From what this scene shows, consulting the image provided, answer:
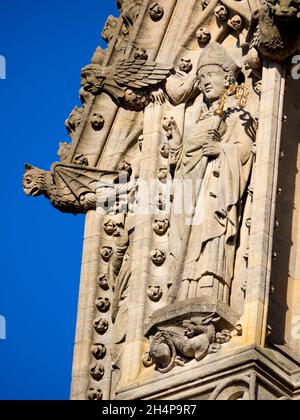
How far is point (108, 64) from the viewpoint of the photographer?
3059cm

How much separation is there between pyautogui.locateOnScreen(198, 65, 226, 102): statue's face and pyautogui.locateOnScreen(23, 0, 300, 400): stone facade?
1 cm

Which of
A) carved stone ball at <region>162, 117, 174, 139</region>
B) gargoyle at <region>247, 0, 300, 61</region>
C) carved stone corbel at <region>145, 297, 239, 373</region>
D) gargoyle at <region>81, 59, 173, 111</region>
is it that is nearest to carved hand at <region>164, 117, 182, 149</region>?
carved stone ball at <region>162, 117, 174, 139</region>

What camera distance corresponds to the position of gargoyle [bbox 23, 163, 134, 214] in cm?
3020

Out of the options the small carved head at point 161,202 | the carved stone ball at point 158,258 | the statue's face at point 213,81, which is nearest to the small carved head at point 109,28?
the statue's face at point 213,81

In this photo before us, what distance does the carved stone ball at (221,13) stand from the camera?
29.8 m

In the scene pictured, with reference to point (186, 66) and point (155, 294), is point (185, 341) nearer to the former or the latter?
point (155, 294)

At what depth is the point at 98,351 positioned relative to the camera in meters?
29.4

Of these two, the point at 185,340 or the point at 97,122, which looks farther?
the point at 97,122

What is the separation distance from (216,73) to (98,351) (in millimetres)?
2835

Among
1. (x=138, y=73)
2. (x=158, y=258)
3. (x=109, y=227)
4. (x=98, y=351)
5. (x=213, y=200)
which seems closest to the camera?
(x=213, y=200)

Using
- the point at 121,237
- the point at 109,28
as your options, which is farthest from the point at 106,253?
the point at 109,28
